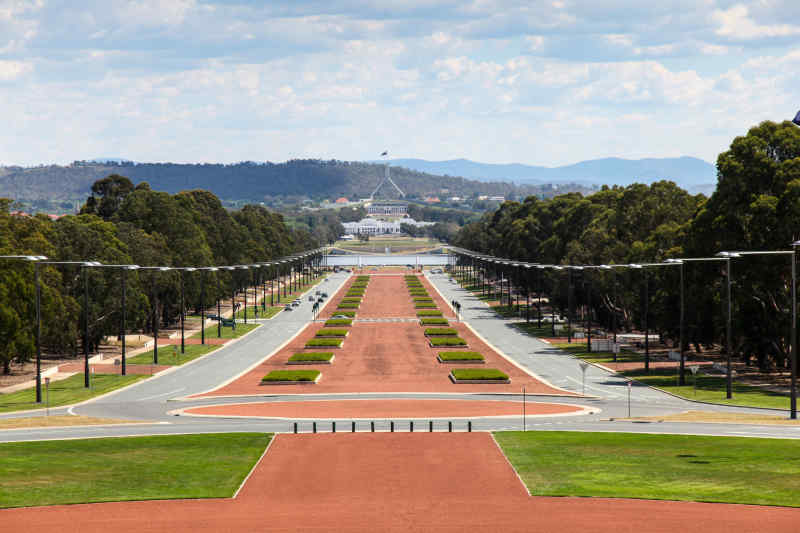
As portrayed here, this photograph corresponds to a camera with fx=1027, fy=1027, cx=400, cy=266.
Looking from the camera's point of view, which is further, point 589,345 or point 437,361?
point 589,345

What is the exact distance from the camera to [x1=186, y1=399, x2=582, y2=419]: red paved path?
66.6 meters

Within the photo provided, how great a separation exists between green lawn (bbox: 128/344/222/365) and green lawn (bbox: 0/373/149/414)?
1051 cm

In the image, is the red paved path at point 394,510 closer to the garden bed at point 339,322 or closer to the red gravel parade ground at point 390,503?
the red gravel parade ground at point 390,503

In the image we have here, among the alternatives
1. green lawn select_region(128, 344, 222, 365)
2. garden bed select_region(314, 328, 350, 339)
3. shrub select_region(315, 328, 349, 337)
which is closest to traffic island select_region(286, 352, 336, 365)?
green lawn select_region(128, 344, 222, 365)

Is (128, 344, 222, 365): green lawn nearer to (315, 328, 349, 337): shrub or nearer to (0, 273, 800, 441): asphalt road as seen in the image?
(0, 273, 800, 441): asphalt road

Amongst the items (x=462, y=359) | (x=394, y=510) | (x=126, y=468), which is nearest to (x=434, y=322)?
(x=462, y=359)

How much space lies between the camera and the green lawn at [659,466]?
4181 centimetres

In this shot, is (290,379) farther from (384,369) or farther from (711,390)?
(711,390)

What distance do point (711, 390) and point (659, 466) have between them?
106 feet

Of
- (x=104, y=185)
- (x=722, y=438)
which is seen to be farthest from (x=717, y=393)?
(x=104, y=185)

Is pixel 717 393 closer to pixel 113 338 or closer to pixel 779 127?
pixel 779 127

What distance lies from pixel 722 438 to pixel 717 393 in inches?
875

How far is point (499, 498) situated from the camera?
4147 cm

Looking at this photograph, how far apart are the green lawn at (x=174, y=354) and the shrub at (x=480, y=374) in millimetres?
30481
